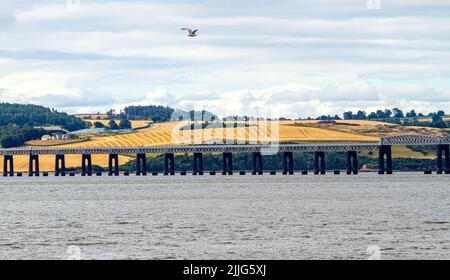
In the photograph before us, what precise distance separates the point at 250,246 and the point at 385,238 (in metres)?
12.1

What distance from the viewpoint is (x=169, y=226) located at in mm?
99938

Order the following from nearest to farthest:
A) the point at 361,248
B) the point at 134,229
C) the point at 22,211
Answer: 1. the point at 361,248
2. the point at 134,229
3. the point at 22,211

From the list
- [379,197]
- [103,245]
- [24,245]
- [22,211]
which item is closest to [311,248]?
[103,245]

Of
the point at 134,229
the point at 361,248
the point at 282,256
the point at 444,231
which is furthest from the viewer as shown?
the point at 134,229

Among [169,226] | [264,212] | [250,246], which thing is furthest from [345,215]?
[250,246]

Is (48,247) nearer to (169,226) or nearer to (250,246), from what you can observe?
(250,246)

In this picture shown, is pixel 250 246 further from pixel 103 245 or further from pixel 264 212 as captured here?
pixel 264 212

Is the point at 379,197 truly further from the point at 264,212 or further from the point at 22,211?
the point at 22,211

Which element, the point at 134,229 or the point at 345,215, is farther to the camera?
the point at 345,215

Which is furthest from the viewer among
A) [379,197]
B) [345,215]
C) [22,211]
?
[379,197]

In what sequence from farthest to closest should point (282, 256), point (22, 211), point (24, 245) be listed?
point (22, 211)
point (24, 245)
point (282, 256)

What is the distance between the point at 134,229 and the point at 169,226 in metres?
4.16

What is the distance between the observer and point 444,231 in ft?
296

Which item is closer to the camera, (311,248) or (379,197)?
(311,248)
